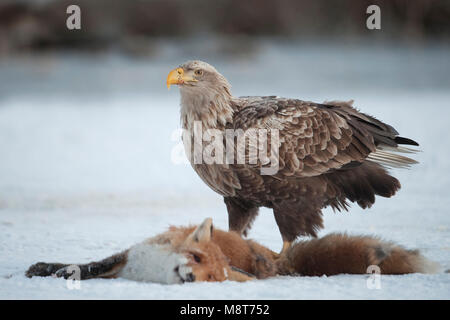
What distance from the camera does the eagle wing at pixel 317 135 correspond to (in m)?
5.49

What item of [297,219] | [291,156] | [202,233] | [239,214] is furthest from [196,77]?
[202,233]

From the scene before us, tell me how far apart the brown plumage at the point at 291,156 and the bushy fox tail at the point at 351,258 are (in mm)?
622

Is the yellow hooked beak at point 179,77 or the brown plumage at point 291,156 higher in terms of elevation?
the yellow hooked beak at point 179,77

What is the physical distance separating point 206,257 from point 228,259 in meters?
0.27

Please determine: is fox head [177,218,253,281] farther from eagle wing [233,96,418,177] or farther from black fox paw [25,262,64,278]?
eagle wing [233,96,418,177]

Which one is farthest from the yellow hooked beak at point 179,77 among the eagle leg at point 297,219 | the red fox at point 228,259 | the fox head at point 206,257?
the fox head at point 206,257

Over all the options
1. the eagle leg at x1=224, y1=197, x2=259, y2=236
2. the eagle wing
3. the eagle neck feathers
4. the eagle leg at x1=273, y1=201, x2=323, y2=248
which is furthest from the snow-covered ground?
the eagle neck feathers

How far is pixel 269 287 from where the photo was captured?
4.30 meters

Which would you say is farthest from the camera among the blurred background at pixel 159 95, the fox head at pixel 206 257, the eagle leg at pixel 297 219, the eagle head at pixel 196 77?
the blurred background at pixel 159 95

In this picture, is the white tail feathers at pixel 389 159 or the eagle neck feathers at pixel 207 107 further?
the white tail feathers at pixel 389 159

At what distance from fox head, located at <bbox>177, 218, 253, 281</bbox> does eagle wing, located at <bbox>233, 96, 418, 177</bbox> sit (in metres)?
1.18

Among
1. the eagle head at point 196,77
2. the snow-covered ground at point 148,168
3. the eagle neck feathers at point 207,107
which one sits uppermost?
the eagle head at point 196,77

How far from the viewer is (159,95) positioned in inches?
708

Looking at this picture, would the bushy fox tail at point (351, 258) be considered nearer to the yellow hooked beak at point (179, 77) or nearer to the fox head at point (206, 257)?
the fox head at point (206, 257)
